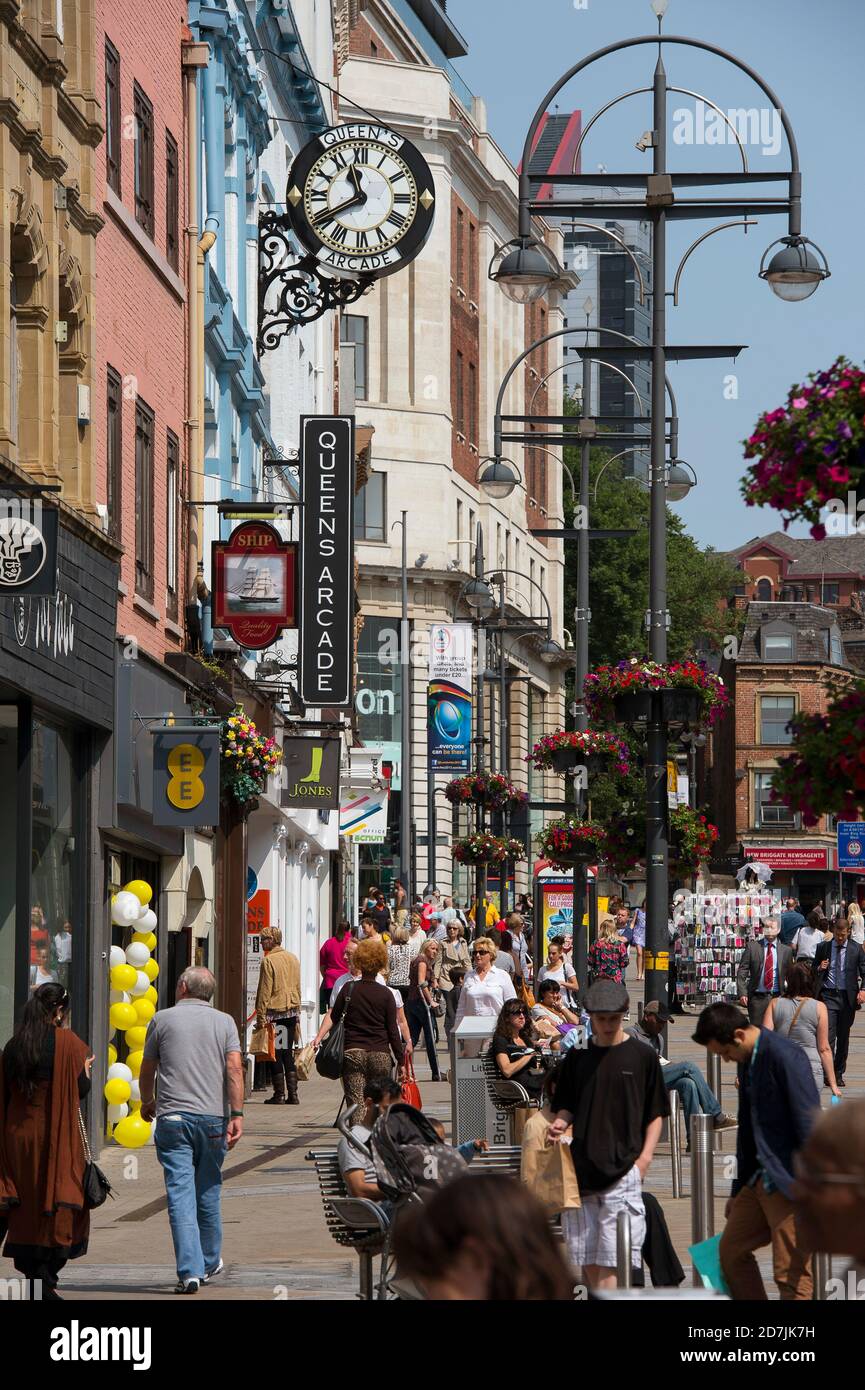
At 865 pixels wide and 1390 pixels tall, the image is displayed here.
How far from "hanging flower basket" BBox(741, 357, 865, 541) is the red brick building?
87.6 m

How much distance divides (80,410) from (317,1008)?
2119cm

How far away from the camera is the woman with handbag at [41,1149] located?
11234 millimetres

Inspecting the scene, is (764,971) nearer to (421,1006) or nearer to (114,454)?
(421,1006)

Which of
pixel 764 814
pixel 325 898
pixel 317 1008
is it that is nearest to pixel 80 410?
pixel 317 1008

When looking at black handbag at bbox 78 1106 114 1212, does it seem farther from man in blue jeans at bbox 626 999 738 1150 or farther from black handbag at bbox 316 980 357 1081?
black handbag at bbox 316 980 357 1081

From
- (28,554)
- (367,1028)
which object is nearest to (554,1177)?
(28,554)

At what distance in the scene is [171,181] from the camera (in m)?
25.4

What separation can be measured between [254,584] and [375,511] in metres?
51.1

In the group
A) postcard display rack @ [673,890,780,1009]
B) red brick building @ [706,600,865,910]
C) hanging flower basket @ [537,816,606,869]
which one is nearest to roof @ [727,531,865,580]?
red brick building @ [706,600,865,910]

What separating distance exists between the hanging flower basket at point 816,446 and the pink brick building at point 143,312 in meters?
12.9

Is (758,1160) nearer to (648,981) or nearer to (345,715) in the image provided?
(648,981)

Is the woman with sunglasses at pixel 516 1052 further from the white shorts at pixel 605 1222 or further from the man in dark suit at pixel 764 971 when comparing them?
the man in dark suit at pixel 764 971

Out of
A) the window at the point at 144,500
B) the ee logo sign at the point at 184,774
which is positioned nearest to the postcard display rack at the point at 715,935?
the window at the point at 144,500

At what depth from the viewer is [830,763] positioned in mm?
7938
